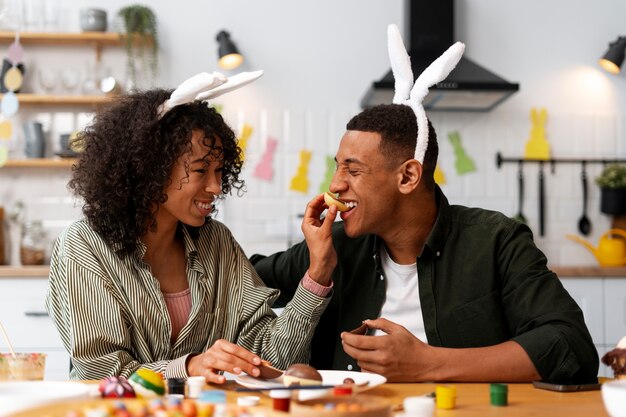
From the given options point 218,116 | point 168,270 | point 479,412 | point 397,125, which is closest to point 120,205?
point 168,270

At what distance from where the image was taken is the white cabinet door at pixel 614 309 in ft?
13.8

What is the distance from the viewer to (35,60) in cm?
472

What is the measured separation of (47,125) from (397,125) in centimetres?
303

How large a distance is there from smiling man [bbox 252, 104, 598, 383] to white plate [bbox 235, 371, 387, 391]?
45cm

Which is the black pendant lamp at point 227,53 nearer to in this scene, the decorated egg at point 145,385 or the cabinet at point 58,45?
the cabinet at point 58,45

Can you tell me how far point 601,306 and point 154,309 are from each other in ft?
9.49

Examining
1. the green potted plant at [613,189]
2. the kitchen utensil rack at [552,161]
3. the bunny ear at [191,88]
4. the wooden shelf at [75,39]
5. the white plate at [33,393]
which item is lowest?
the white plate at [33,393]

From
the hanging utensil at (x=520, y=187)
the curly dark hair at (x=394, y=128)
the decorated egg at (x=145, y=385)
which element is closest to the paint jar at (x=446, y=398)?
the decorated egg at (x=145, y=385)

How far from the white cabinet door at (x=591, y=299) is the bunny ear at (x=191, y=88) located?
2.70 meters

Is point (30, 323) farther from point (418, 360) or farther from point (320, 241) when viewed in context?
point (418, 360)

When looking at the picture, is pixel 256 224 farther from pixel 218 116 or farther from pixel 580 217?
pixel 218 116

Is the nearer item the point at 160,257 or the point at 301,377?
the point at 301,377

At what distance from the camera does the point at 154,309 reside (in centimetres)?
196

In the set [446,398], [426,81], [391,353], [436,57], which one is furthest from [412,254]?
[436,57]
